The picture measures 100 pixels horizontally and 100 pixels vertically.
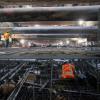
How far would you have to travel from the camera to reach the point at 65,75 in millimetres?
3033

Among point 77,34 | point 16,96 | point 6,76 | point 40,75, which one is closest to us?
point 16,96

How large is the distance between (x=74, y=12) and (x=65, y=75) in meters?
0.97

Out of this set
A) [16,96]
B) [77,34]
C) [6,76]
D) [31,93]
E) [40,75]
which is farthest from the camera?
[77,34]

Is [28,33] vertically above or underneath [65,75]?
above

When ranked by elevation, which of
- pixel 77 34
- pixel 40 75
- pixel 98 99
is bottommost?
pixel 98 99

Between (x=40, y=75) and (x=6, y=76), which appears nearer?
(x=6, y=76)

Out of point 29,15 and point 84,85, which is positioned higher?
point 29,15

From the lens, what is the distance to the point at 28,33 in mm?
8414

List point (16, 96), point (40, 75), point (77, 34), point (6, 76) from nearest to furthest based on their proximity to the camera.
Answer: point (16, 96) → point (6, 76) → point (40, 75) → point (77, 34)

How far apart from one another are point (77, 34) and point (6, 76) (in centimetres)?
533

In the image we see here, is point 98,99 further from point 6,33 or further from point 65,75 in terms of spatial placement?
point 6,33

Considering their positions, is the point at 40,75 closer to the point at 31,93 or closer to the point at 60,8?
the point at 31,93

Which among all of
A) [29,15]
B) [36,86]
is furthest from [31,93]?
[29,15]

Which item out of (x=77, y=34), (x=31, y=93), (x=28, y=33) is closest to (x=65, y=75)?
(x=31, y=93)
